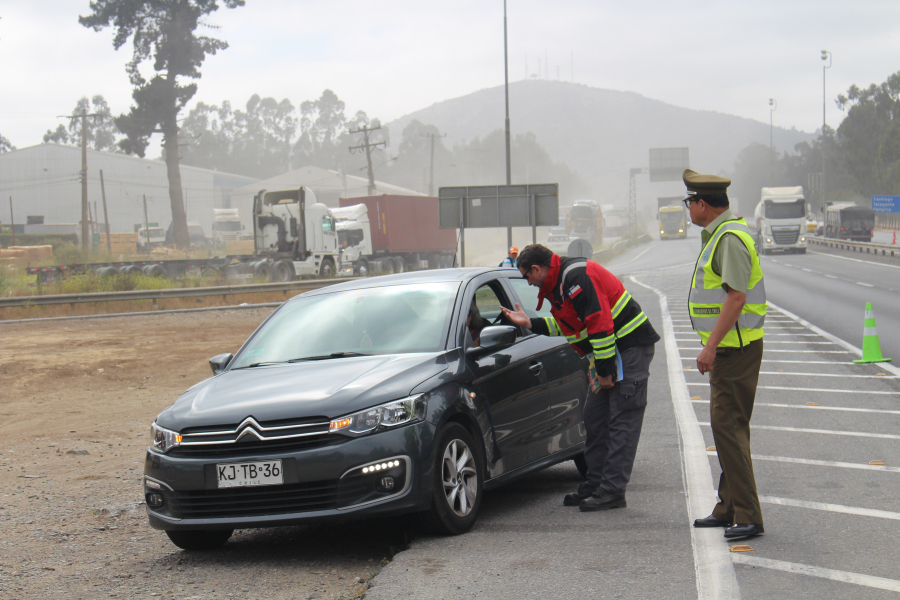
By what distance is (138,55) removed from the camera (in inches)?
2291

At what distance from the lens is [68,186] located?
82.3 meters

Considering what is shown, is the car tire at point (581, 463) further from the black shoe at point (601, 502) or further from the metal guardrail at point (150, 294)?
the metal guardrail at point (150, 294)

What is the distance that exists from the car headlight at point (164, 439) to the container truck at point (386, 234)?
106ft

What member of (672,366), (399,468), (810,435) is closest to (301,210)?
(672,366)

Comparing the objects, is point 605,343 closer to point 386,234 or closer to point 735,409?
point 735,409

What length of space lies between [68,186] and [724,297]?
85552 millimetres

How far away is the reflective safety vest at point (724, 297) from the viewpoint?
4.65m

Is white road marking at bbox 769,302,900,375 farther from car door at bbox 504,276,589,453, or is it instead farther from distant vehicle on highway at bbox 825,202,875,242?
distant vehicle on highway at bbox 825,202,875,242

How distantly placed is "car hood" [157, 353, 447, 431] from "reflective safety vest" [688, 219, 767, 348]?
56.1 inches

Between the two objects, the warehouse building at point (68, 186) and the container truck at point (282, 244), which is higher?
the warehouse building at point (68, 186)

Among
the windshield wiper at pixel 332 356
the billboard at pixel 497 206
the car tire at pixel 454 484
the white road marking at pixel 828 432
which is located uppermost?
the billboard at pixel 497 206

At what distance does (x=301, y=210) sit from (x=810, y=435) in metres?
28.0

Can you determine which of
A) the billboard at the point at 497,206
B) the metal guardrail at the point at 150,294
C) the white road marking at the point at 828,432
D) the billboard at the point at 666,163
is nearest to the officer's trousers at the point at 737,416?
the white road marking at the point at 828,432

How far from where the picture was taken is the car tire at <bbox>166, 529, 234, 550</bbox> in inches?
203
